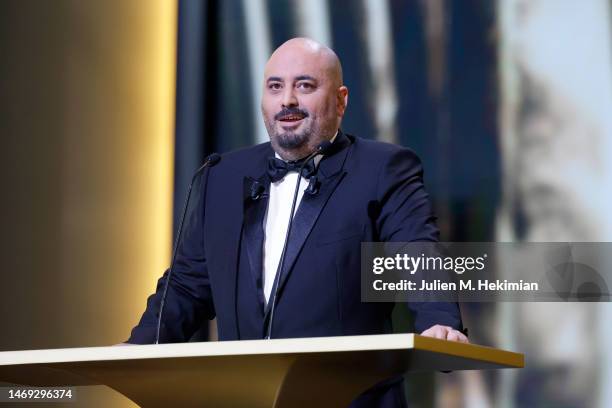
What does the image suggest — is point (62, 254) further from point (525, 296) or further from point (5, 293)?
point (525, 296)

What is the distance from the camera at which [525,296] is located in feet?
11.1

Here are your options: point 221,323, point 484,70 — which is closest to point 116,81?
point 484,70

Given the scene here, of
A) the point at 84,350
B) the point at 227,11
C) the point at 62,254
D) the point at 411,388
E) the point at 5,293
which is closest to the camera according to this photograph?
the point at 84,350

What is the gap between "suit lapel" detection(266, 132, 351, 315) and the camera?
225 cm

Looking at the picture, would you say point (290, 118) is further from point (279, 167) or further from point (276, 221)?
point (276, 221)

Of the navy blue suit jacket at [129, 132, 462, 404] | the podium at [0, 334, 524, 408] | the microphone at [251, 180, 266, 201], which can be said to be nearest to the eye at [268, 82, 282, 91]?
the navy blue suit jacket at [129, 132, 462, 404]

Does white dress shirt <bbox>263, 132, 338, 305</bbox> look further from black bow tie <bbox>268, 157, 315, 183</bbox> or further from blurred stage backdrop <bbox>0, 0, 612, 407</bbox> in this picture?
blurred stage backdrop <bbox>0, 0, 612, 407</bbox>

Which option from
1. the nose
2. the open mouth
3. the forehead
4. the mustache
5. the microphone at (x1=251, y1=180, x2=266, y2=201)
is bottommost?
the microphone at (x1=251, y1=180, x2=266, y2=201)

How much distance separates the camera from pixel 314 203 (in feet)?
7.66

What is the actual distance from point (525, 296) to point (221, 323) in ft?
4.82

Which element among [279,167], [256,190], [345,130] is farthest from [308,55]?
[345,130]

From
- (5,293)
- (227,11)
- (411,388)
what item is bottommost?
(411,388)

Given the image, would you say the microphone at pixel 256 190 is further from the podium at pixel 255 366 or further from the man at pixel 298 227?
the podium at pixel 255 366

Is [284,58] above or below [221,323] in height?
above
